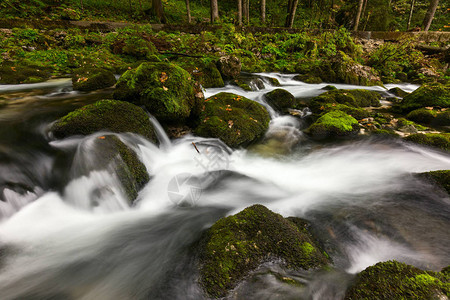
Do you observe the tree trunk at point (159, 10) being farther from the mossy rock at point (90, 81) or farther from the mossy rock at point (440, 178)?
the mossy rock at point (440, 178)

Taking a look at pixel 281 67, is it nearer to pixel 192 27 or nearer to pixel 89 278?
pixel 192 27

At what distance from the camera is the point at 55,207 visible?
313cm

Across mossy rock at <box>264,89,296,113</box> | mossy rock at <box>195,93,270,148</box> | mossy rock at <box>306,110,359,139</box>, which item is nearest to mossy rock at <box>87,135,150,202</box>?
mossy rock at <box>195,93,270,148</box>

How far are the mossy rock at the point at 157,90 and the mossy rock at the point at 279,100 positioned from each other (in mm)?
3852

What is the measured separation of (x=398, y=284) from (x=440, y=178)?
3.06 m

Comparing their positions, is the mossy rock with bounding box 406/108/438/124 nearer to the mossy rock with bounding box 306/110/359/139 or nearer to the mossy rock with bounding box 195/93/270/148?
the mossy rock with bounding box 306/110/359/139

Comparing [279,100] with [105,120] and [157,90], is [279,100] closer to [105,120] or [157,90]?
[157,90]

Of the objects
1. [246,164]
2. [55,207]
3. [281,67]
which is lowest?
[246,164]

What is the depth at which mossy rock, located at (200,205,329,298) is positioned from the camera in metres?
1.95

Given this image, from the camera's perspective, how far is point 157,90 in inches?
183

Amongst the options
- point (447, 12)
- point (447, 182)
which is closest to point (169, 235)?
point (447, 182)

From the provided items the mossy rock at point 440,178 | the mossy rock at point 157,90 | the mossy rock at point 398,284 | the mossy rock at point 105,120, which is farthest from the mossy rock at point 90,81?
the mossy rock at point 440,178

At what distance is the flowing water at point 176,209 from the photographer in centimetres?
222

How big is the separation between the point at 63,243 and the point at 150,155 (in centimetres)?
202
